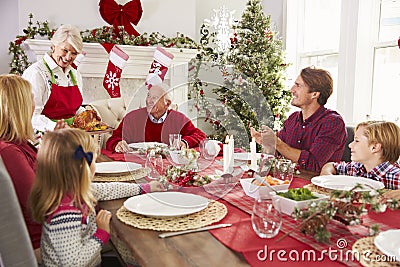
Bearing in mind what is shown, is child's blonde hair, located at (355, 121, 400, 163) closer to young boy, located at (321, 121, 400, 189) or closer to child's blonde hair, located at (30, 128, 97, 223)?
young boy, located at (321, 121, 400, 189)

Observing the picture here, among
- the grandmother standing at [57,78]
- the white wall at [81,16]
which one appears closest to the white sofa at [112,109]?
the grandmother standing at [57,78]

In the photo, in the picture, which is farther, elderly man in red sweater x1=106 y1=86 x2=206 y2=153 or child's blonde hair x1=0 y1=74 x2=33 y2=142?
elderly man in red sweater x1=106 y1=86 x2=206 y2=153

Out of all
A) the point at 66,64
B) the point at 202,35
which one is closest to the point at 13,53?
the point at 66,64

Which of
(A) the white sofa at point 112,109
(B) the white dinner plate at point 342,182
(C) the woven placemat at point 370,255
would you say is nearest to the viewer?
(C) the woven placemat at point 370,255

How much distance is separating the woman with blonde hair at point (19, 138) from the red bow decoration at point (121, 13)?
263 cm

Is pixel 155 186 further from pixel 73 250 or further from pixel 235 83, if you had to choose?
pixel 235 83

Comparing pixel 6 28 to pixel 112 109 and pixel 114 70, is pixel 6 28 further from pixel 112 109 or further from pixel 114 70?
pixel 112 109

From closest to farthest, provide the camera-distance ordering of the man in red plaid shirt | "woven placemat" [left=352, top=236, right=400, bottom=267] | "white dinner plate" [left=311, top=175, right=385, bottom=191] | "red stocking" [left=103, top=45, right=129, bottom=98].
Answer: "woven placemat" [left=352, top=236, right=400, bottom=267] → "white dinner plate" [left=311, top=175, right=385, bottom=191] → the man in red plaid shirt → "red stocking" [left=103, top=45, right=129, bottom=98]

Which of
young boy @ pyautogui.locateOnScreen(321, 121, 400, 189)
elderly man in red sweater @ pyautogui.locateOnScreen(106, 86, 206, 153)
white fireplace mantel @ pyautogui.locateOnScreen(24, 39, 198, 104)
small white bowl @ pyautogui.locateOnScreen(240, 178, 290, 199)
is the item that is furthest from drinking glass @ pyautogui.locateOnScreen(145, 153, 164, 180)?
white fireplace mantel @ pyautogui.locateOnScreen(24, 39, 198, 104)

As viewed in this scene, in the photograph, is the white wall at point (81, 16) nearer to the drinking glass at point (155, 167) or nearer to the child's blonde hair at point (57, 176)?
the drinking glass at point (155, 167)

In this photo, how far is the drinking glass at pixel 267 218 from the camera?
1.14 metres

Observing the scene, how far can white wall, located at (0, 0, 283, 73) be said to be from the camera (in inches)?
148

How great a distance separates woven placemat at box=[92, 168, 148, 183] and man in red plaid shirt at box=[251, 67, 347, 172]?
27.3 inches

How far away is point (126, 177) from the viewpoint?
6.18ft
